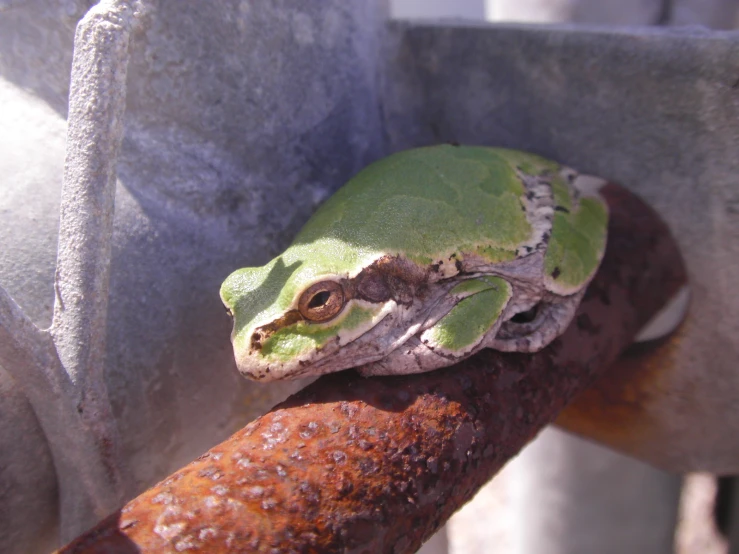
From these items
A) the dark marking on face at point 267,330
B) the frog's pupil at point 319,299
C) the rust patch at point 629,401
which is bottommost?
the rust patch at point 629,401

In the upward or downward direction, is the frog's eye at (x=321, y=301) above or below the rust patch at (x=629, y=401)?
above

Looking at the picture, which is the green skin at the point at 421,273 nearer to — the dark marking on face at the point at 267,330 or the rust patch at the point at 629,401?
the dark marking on face at the point at 267,330

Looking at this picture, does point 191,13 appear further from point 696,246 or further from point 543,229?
point 696,246

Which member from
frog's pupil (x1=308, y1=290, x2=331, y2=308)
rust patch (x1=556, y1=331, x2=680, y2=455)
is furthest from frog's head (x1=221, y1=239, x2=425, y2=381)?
rust patch (x1=556, y1=331, x2=680, y2=455)

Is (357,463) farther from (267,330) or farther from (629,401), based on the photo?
(629,401)

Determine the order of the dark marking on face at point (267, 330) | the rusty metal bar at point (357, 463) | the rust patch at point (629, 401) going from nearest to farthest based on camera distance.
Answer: the rusty metal bar at point (357, 463), the dark marking on face at point (267, 330), the rust patch at point (629, 401)

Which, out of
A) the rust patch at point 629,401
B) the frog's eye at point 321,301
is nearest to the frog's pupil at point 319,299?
the frog's eye at point 321,301

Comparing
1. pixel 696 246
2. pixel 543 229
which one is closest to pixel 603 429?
pixel 696 246
